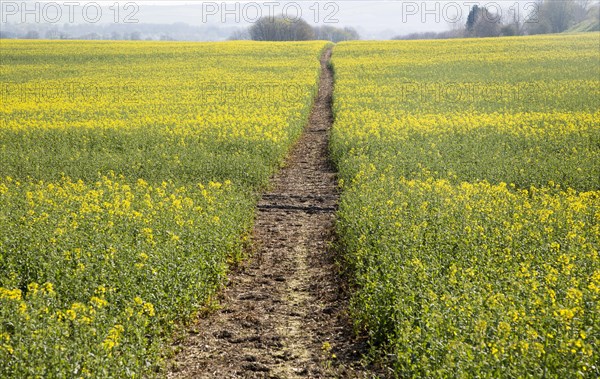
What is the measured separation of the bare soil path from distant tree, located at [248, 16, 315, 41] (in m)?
106

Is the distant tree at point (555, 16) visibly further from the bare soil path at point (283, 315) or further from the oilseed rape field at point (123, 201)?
the bare soil path at point (283, 315)

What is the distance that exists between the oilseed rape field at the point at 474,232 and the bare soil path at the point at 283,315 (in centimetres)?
47

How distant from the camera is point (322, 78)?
41.7 metres

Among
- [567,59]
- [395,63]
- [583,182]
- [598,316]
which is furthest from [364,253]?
[567,59]

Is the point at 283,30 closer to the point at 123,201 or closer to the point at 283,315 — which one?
the point at 123,201

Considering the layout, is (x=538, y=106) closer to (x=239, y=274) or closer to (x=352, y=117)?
(x=352, y=117)

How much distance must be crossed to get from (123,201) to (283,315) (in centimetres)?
450

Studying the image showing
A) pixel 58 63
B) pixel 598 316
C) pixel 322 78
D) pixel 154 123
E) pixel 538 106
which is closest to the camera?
pixel 598 316

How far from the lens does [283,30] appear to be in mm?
117750

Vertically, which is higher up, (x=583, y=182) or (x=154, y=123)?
(x=154, y=123)

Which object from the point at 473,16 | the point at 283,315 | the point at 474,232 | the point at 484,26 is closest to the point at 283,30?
the point at 484,26

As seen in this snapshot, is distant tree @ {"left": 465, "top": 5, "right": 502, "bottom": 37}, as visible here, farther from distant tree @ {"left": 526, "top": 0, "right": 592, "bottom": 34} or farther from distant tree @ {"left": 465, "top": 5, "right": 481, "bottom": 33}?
distant tree @ {"left": 526, "top": 0, "right": 592, "bottom": 34}

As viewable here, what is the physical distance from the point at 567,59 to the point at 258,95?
24959 millimetres

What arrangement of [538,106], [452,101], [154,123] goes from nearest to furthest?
[154,123] → [538,106] → [452,101]
